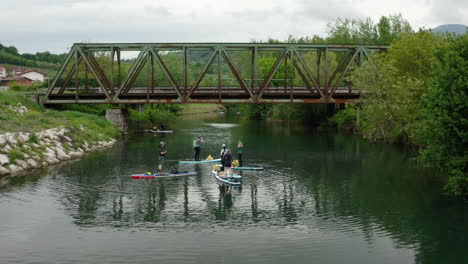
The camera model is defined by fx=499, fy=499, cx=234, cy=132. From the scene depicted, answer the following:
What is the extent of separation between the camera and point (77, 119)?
57.5 meters

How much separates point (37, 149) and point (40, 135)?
2.89 meters

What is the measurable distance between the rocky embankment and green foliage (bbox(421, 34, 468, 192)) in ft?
90.6

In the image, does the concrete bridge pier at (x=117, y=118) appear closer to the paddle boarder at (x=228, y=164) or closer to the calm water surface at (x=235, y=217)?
the calm water surface at (x=235, y=217)

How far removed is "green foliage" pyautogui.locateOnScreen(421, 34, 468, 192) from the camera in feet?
88.1

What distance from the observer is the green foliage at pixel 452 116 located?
88.1ft

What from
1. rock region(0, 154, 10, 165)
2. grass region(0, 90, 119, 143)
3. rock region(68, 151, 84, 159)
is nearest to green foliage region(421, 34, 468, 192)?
rock region(0, 154, 10, 165)

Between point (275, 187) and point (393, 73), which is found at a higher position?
point (393, 73)

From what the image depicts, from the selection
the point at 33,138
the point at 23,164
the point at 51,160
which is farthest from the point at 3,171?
the point at 33,138

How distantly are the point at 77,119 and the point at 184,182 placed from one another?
28805 mm

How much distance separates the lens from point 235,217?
24.5 m

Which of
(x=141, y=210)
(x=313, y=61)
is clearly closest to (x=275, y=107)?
(x=313, y=61)

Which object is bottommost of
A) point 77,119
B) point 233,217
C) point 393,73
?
point 233,217

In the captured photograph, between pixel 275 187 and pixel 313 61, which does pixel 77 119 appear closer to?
pixel 275 187

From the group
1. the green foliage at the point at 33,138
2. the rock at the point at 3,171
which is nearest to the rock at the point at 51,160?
the green foliage at the point at 33,138
